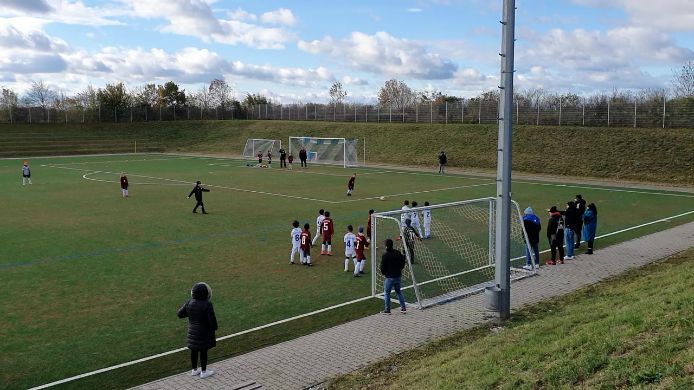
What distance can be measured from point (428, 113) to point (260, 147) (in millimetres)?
18623

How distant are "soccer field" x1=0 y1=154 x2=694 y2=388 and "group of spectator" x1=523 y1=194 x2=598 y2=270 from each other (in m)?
1.58

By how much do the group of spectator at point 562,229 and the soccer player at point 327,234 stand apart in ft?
18.4

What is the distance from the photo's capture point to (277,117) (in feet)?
273

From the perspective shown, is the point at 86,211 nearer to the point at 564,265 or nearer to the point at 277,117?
the point at 564,265

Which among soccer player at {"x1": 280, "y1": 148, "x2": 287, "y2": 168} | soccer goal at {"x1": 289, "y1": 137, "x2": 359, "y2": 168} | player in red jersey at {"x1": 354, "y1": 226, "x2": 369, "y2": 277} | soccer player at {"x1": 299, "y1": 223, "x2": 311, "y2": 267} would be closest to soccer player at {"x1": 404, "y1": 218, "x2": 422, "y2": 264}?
player in red jersey at {"x1": 354, "y1": 226, "x2": 369, "y2": 277}

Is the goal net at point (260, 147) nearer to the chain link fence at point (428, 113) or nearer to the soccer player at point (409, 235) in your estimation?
the chain link fence at point (428, 113)

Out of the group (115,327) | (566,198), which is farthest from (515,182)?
(115,327)

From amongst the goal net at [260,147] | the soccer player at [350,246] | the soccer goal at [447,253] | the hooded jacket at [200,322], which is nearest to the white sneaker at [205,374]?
the hooded jacket at [200,322]

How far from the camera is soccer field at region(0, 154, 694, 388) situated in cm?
1155

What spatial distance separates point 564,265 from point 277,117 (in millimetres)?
69005

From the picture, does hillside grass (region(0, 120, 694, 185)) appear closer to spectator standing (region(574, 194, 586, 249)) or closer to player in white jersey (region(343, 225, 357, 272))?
spectator standing (region(574, 194, 586, 249))

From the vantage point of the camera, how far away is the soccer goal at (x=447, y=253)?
14.6 metres

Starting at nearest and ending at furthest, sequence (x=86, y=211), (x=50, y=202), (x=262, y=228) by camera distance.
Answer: (x=262, y=228), (x=86, y=211), (x=50, y=202)

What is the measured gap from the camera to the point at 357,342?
11164 mm
